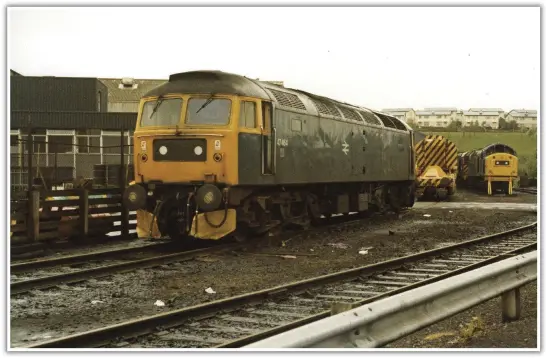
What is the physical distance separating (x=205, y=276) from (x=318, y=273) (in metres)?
1.68

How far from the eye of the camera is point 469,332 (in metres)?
6.38

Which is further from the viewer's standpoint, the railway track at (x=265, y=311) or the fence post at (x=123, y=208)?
the fence post at (x=123, y=208)

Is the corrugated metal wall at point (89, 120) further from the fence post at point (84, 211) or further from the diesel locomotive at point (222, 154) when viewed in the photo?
the diesel locomotive at point (222, 154)

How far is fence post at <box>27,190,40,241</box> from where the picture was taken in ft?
39.9

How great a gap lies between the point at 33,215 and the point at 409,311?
880 cm

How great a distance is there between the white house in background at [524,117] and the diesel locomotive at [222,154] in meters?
4.75

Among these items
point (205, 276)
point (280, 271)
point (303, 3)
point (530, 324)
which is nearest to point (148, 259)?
point (205, 276)

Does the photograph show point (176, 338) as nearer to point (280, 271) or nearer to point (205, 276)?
point (205, 276)

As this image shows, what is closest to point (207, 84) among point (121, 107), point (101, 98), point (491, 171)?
point (101, 98)

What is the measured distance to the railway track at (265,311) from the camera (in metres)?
6.49

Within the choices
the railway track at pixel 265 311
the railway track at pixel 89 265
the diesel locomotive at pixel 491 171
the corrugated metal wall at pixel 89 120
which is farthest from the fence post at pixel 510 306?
the diesel locomotive at pixel 491 171

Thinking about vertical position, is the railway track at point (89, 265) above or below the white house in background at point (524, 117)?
below

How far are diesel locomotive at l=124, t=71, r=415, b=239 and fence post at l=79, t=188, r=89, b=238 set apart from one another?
1198mm

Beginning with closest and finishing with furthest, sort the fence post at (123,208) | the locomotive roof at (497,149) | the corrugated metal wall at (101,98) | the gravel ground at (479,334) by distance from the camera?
the gravel ground at (479,334), the corrugated metal wall at (101,98), the fence post at (123,208), the locomotive roof at (497,149)
